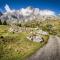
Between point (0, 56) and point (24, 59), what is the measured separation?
601cm

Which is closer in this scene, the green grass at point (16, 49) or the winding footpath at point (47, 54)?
the winding footpath at point (47, 54)

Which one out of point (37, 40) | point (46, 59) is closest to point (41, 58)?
point (46, 59)

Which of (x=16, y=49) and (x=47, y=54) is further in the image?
(x=16, y=49)

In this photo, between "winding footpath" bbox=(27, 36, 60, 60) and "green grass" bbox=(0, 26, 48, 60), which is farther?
"green grass" bbox=(0, 26, 48, 60)

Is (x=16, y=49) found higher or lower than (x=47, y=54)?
higher

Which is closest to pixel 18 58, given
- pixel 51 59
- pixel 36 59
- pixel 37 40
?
pixel 36 59

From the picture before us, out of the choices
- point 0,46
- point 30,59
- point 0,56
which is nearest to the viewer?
point 30,59

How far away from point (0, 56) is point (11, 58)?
296 cm

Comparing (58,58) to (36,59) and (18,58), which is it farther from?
(18,58)

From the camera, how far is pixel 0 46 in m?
51.7

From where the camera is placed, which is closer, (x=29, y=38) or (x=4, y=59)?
(x=4, y=59)

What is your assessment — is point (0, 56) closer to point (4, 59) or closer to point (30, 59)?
point (4, 59)

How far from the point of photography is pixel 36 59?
3759 centimetres

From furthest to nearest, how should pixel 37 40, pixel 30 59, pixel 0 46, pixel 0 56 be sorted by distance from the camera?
pixel 37 40 < pixel 0 46 < pixel 0 56 < pixel 30 59
